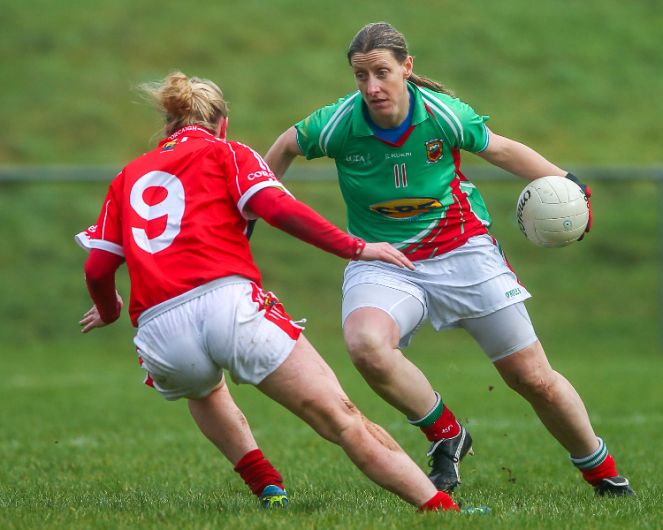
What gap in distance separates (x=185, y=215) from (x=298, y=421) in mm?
5018

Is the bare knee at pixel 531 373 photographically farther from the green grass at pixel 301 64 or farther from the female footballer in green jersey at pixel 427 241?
the green grass at pixel 301 64

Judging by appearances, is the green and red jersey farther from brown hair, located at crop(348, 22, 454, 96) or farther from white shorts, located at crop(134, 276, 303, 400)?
white shorts, located at crop(134, 276, 303, 400)

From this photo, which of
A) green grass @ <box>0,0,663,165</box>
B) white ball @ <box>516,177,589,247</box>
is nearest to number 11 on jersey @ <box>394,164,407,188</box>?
white ball @ <box>516,177,589,247</box>

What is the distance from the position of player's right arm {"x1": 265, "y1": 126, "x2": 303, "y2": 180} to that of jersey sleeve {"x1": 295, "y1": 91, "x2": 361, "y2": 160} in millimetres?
37

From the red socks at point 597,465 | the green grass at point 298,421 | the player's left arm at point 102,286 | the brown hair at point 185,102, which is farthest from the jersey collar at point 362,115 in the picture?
the red socks at point 597,465

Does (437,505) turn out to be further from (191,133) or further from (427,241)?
(191,133)

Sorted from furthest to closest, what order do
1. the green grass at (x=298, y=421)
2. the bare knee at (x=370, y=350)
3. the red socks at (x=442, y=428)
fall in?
1. the red socks at (x=442, y=428)
2. the bare knee at (x=370, y=350)
3. the green grass at (x=298, y=421)

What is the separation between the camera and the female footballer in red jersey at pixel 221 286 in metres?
4.54

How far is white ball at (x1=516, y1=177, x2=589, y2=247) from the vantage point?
560 cm

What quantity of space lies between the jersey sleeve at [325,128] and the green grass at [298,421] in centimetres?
171

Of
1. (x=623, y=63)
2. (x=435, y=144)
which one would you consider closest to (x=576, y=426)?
(x=435, y=144)

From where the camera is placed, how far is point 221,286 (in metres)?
4.60

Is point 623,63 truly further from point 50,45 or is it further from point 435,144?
point 435,144

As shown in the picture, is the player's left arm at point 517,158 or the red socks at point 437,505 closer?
the red socks at point 437,505
